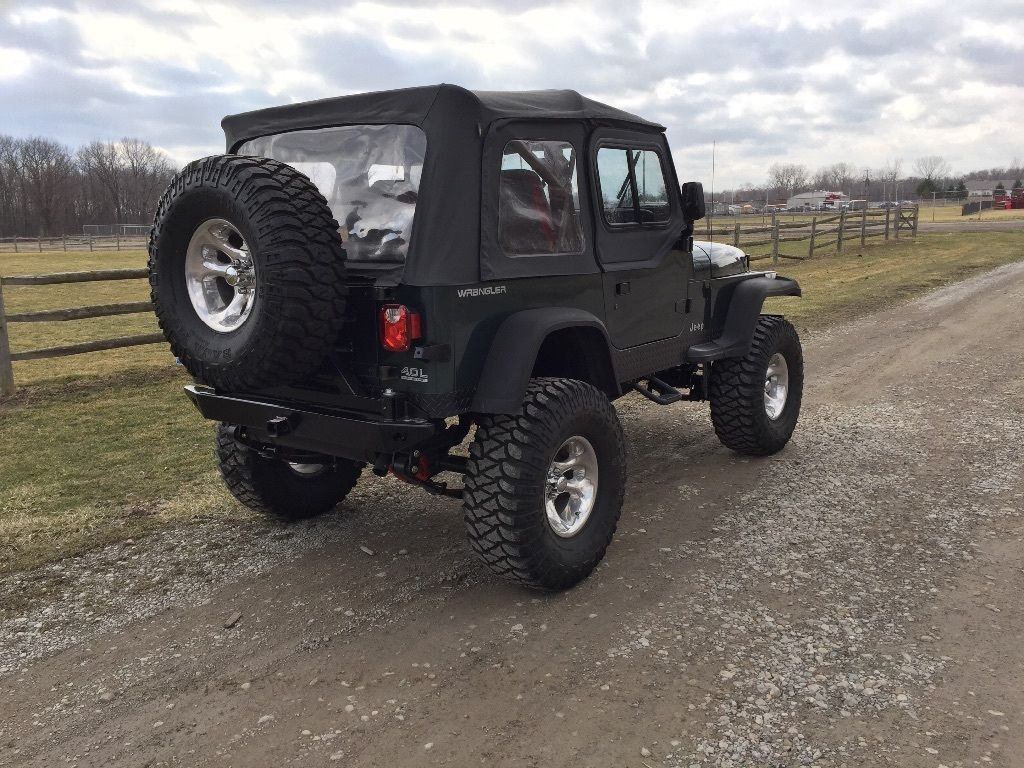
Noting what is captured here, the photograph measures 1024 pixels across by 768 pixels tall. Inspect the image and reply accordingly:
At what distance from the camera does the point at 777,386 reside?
6.11 m

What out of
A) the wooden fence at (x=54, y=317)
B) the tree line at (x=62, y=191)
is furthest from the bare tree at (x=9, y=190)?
the wooden fence at (x=54, y=317)

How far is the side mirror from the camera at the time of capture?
4.79 metres

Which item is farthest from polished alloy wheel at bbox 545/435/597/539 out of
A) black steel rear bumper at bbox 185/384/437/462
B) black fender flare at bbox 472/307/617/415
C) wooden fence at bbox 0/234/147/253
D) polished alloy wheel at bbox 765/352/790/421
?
wooden fence at bbox 0/234/147/253

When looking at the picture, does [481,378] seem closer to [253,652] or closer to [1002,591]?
[253,652]

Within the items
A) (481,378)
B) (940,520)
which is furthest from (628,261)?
(940,520)

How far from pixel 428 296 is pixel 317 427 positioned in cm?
80

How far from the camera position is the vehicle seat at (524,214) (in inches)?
148

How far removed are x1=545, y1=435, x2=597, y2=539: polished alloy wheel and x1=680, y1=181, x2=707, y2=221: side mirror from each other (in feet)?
5.70

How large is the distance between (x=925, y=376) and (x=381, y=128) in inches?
267

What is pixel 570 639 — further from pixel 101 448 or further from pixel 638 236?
pixel 101 448

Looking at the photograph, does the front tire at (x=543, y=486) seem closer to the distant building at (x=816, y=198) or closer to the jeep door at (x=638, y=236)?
the jeep door at (x=638, y=236)

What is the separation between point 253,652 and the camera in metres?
3.39

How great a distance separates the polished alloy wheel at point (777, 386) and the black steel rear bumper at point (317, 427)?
10.9ft

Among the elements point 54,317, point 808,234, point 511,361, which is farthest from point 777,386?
point 808,234
